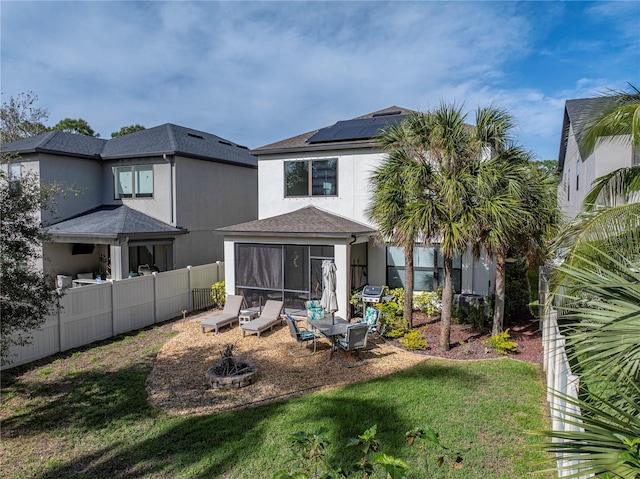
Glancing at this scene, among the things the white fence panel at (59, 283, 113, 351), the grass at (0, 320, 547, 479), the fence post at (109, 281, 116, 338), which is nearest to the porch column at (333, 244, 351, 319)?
the grass at (0, 320, 547, 479)

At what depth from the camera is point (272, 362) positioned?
1040 cm

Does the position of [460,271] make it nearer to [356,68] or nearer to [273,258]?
[273,258]

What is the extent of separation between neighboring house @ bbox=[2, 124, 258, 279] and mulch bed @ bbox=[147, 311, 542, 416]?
7133 millimetres

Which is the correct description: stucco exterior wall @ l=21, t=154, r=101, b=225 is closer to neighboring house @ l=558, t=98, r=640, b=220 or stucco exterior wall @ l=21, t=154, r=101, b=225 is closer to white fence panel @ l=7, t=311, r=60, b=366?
white fence panel @ l=7, t=311, r=60, b=366

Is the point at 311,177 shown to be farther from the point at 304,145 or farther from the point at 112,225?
the point at 112,225

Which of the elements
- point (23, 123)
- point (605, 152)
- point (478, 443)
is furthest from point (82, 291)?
point (23, 123)

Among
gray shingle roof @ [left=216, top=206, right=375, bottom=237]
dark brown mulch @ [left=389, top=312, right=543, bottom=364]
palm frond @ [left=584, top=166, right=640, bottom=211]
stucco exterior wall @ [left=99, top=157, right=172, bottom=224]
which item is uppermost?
stucco exterior wall @ [left=99, top=157, right=172, bottom=224]

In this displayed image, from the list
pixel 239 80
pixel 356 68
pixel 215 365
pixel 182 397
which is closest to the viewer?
pixel 182 397

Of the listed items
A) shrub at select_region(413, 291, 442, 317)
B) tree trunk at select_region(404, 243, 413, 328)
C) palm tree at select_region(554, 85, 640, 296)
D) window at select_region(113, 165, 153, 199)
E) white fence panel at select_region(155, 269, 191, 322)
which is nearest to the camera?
palm tree at select_region(554, 85, 640, 296)

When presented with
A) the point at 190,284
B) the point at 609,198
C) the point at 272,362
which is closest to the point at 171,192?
the point at 190,284

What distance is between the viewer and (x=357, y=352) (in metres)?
10.9

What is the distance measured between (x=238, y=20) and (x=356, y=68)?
6.15 m

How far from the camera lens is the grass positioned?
231 inches

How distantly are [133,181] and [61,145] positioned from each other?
12.6 feet
